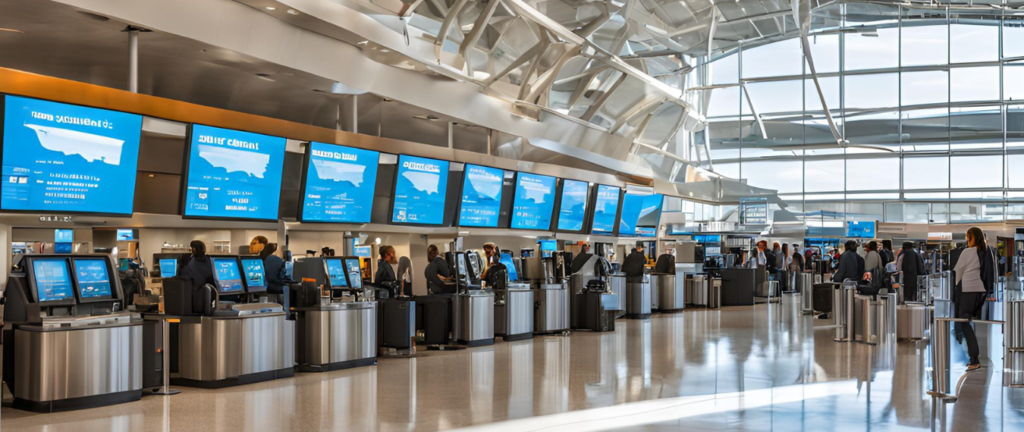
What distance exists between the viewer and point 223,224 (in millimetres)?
8664

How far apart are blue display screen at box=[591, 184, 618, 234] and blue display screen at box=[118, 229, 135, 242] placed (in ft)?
27.2

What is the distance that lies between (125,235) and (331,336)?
386 cm

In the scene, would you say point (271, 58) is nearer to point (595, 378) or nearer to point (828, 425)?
point (595, 378)

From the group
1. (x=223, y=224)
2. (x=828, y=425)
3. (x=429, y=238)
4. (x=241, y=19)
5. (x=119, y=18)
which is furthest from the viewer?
(x=429, y=238)

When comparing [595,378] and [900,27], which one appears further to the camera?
[900,27]

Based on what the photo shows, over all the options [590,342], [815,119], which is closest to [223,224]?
[590,342]

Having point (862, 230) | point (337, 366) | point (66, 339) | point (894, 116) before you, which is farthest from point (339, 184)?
point (894, 116)

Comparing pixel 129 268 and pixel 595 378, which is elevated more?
pixel 129 268

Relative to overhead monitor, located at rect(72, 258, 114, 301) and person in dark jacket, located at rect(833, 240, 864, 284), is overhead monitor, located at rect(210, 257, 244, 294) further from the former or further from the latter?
person in dark jacket, located at rect(833, 240, 864, 284)

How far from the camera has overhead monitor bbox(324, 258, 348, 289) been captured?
958 cm

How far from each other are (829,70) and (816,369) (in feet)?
70.6

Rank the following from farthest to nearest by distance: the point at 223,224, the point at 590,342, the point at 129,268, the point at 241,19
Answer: the point at 590,342 < the point at 129,268 < the point at 223,224 < the point at 241,19

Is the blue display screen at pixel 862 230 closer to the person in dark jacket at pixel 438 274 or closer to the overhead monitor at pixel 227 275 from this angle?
the person in dark jacket at pixel 438 274

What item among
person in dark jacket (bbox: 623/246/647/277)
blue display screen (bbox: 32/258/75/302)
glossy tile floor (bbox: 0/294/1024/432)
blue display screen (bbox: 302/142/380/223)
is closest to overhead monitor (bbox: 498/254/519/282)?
glossy tile floor (bbox: 0/294/1024/432)
